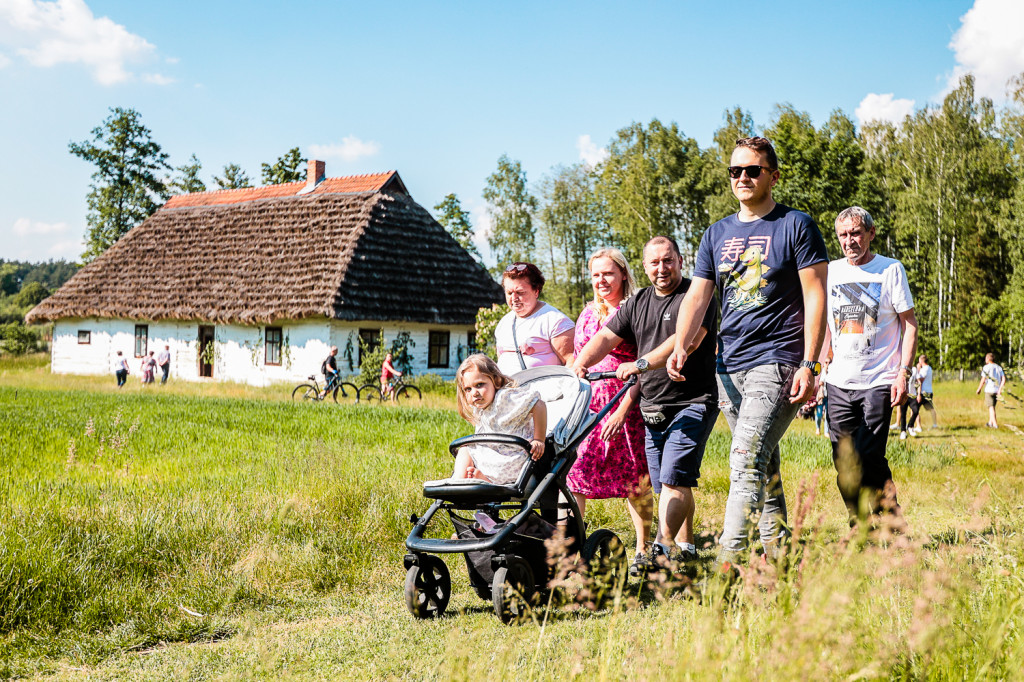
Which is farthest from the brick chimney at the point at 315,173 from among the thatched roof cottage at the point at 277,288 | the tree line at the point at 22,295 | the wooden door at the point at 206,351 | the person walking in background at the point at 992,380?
the person walking in background at the point at 992,380

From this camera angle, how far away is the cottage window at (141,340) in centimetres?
3111

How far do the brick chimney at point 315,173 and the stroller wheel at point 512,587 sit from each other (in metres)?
30.3

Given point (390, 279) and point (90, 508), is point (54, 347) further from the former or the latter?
point (90, 508)

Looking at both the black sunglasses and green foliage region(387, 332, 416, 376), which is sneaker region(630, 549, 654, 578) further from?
green foliage region(387, 332, 416, 376)

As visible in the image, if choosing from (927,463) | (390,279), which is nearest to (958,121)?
(390,279)

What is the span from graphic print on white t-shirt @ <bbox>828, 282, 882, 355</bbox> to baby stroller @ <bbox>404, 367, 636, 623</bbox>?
5.89ft

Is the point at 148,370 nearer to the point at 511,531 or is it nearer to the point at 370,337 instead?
the point at 370,337

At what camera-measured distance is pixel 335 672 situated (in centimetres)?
336

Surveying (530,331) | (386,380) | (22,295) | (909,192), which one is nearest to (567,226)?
(909,192)

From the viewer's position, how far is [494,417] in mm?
4426

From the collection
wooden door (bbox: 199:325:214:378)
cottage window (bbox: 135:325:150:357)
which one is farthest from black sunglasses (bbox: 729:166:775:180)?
cottage window (bbox: 135:325:150:357)

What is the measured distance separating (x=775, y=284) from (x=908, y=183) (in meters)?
42.8

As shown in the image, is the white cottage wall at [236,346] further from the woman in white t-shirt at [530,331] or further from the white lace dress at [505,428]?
the white lace dress at [505,428]

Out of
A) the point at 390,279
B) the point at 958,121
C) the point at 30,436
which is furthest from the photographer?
the point at 958,121
